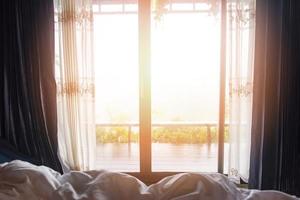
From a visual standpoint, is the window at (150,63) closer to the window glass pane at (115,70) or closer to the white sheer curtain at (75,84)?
the window glass pane at (115,70)

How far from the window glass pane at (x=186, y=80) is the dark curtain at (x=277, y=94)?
49 centimetres

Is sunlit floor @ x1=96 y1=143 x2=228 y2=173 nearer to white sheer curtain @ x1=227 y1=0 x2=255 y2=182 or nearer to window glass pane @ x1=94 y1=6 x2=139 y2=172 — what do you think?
window glass pane @ x1=94 y1=6 x2=139 y2=172

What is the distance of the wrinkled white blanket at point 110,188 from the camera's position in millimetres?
1446

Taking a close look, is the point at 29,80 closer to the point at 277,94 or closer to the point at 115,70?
the point at 115,70

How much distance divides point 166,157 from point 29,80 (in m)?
2.21

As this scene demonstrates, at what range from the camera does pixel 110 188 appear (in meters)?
1.50

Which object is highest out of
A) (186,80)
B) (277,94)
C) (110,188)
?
Result: (186,80)

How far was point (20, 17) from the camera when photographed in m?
2.92

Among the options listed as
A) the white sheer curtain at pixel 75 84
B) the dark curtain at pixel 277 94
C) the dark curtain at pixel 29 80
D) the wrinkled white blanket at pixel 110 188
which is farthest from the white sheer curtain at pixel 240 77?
the dark curtain at pixel 29 80

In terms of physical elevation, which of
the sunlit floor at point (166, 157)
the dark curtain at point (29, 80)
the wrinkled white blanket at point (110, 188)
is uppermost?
the dark curtain at point (29, 80)

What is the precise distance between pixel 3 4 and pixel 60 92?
3.07 ft

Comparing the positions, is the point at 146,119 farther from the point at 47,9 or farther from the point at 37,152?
the point at 47,9

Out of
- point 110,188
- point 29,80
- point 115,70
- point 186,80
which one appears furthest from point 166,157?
point 110,188

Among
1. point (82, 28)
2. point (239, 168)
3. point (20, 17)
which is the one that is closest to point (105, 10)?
point (82, 28)
